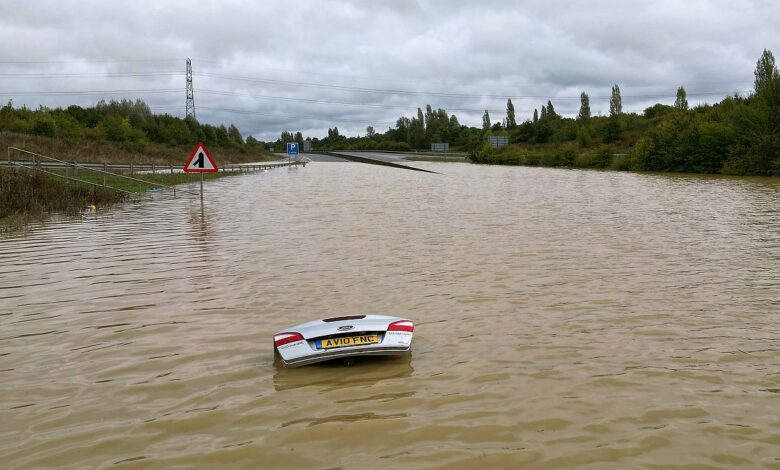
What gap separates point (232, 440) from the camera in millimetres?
4973

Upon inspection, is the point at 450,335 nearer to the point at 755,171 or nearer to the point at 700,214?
the point at 700,214

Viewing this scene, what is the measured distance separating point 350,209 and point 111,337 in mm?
17904

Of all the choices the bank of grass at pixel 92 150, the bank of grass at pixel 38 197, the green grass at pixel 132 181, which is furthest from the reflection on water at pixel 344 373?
the bank of grass at pixel 92 150

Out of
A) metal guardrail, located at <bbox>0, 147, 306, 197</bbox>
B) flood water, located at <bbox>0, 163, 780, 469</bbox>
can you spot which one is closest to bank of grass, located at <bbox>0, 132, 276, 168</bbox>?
metal guardrail, located at <bbox>0, 147, 306, 197</bbox>

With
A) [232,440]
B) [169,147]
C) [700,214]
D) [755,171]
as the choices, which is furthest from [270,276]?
[169,147]

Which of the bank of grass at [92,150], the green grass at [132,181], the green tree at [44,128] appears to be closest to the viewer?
the green grass at [132,181]

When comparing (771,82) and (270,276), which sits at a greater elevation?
(771,82)

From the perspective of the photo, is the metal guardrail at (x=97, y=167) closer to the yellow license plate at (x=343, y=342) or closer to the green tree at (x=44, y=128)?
the green tree at (x=44, y=128)

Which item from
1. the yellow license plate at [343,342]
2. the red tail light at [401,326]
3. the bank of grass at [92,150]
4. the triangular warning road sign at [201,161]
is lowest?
the yellow license plate at [343,342]

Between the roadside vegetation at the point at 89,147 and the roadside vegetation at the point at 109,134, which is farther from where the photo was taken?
the roadside vegetation at the point at 109,134

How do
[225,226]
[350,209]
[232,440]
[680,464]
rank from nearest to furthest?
[680,464]
[232,440]
[225,226]
[350,209]

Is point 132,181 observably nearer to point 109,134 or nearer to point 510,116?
point 109,134

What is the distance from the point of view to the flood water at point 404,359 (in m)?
4.84

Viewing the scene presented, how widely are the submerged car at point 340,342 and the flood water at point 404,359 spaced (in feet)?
0.67
